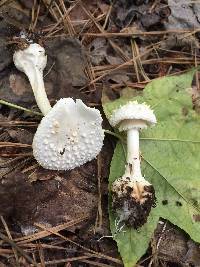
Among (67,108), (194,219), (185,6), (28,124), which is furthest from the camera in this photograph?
(185,6)

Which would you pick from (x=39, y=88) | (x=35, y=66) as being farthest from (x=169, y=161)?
(x=35, y=66)

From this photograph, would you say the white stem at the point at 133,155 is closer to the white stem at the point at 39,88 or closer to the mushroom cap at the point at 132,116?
the mushroom cap at the point at 132,116

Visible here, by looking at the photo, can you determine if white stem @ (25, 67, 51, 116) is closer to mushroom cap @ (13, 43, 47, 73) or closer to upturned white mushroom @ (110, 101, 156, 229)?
mushroom cap @ (13, 43, 47, 73)

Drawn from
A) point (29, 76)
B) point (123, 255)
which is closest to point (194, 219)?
point (123, 255)

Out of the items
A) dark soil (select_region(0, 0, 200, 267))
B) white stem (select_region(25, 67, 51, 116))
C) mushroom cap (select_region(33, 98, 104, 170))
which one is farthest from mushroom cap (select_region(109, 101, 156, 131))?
white stem (select_region(25, 67, 51, 116))

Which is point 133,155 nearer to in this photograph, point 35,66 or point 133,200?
point 133,200

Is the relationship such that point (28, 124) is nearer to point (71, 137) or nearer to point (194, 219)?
point (71, 137)

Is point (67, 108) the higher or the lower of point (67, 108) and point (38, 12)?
the lower
